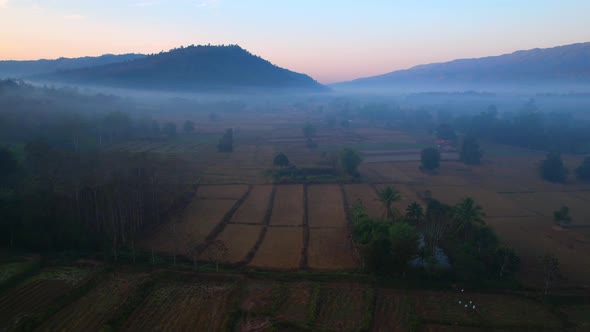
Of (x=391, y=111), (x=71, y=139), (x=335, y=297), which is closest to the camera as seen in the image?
(x=335, y=297)

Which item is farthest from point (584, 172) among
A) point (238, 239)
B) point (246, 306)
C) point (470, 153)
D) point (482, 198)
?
point (246, 306)

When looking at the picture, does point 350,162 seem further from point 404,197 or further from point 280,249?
point 280,249

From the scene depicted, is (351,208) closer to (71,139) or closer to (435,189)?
(435,189)

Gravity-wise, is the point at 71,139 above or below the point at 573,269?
above

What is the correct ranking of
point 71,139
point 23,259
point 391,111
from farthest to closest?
point 391,111
point 71,139
point 23,259

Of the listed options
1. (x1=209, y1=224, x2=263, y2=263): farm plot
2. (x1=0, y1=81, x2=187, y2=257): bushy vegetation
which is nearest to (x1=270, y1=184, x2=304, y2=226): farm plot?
(x1=209, y1=224, x2=263, y2=263): farm plot

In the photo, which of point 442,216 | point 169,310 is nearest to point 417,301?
point 442,216

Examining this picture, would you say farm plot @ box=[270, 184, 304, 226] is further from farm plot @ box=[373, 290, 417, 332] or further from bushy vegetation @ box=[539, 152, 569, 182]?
bushy vegetation @ box=[539, 152, 569, 182]

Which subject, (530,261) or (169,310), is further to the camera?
(530,261)
